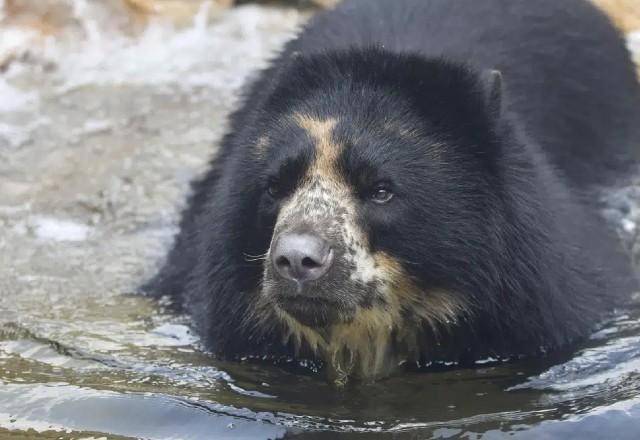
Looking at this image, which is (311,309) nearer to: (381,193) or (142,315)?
(381,193)

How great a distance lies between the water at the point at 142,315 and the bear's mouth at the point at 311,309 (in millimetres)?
353

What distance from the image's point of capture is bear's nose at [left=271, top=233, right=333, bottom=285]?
4520mm

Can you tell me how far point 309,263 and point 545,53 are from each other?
3.23 meters

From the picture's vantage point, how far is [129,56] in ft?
37.1

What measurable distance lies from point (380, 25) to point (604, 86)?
5.70 feet

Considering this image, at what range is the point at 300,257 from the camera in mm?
4520

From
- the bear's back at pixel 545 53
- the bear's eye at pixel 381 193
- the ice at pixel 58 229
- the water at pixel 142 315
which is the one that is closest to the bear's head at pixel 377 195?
the bear's eye at pixel 381 193

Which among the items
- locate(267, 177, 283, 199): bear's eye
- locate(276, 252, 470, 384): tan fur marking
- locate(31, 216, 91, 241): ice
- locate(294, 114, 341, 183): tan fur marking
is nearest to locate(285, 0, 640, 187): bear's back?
locate(294, 114, 341, 183): tan fur marking

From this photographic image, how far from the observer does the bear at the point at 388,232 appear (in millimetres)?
4824

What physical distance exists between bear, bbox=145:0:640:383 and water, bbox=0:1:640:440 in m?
0.16

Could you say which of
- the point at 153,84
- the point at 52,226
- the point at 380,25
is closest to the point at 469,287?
the point at 380,25

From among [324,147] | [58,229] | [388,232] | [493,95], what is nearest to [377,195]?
[388,232]

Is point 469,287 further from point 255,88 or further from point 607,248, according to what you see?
point 255,88

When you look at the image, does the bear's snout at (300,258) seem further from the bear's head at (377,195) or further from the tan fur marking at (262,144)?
the tan fur marking at (262,144)
